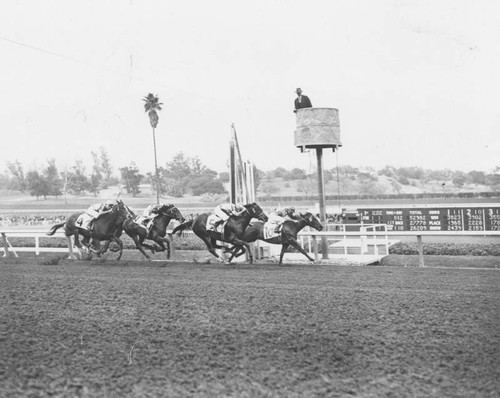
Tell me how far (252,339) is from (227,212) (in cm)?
806

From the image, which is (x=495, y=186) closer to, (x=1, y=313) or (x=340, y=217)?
(x=340, y=217)

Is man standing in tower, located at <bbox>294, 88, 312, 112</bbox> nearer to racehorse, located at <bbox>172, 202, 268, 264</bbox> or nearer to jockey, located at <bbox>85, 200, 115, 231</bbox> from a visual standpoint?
racehorse, located at <bbox>172, 202, 268, 264</bbox>

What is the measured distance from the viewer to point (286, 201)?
151 feet

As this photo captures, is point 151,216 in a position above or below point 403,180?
below

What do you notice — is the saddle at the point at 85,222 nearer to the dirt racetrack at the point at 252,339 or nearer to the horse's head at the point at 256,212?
the horse's head at the point at 256,212

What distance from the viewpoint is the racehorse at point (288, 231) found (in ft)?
44.7

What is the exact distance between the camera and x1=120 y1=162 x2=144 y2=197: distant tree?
41.4 meters

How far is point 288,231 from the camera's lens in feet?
44.8

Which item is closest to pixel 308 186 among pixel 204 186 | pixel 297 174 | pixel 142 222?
pixel 297 174

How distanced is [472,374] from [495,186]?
34.1 metres

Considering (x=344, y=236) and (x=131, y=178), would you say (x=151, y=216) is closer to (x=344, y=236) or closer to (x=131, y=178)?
(x=344, y=236)

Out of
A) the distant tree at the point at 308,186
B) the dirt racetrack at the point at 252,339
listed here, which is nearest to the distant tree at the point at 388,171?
the distant tree at the point at 308,186

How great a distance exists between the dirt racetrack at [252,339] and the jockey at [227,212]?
4.04 m

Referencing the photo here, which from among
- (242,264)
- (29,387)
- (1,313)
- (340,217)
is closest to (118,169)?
(340,217)
